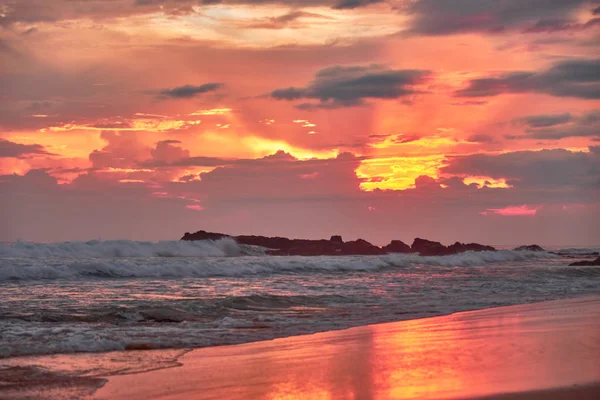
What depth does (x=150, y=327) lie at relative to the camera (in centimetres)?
1325

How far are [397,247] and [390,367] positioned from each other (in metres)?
78.1

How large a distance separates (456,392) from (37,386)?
15.7 ft

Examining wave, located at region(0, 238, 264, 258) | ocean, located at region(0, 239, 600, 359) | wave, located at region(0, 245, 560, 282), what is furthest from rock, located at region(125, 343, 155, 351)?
wave, located at region(0, 238, 264, 258)

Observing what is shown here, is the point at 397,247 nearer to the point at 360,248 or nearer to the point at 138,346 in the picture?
the point at 360,248

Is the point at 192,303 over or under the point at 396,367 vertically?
over

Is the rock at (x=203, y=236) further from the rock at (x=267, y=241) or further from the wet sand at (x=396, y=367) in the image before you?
the wet sand at (x=396, y=367)

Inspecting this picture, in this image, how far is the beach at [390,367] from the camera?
7.08m

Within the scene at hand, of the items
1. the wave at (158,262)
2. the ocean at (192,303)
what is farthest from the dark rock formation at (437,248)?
the ocean at (192,303)

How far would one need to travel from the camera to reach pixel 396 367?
27.8 ft

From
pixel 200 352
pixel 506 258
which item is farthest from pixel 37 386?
pixel 506 258

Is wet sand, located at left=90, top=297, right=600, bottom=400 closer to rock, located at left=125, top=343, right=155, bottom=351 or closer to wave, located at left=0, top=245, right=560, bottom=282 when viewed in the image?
rock, located at left=125, top=343, right=155, bottom=351

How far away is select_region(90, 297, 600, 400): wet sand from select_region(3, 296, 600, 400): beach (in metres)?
0.01

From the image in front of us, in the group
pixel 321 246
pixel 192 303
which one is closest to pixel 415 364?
pixel 192 303

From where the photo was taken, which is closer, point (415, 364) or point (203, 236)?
point (415, 364)
